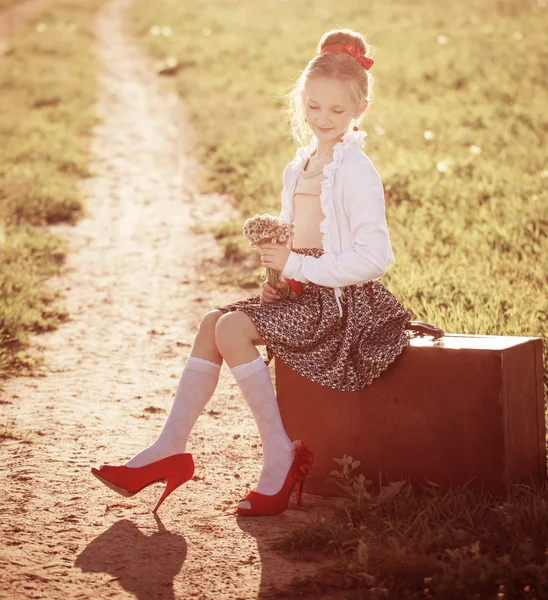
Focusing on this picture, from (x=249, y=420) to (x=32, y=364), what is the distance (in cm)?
148

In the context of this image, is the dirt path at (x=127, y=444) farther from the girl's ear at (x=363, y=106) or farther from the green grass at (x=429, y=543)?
the girl's ear at (x=363, y=106)

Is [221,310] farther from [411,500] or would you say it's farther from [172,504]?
[411,500]

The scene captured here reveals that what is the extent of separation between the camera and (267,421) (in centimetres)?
320

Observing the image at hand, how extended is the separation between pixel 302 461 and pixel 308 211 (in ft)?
3.08

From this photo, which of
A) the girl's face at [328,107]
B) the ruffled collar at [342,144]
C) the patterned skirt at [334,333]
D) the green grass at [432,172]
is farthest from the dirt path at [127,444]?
Result: the girl's face at [328,107]

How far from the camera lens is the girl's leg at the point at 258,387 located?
3170 mm

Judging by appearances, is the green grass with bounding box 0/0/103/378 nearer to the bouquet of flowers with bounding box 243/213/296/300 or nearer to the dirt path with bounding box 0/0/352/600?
the dirt path with bounding box 0/0/352/600

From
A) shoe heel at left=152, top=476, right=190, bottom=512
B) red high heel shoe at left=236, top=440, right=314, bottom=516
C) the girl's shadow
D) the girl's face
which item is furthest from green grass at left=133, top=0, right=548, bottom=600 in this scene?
the girl's face

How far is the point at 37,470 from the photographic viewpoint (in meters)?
3.56

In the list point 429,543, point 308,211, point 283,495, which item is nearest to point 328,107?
point 308,211

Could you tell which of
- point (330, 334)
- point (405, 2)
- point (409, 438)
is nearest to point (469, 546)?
point (409, 438)

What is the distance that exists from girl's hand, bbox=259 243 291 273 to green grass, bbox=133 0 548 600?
34.5 inches

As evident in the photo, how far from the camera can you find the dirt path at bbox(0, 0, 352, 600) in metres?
2.71

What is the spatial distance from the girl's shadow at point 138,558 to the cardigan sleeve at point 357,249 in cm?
102
